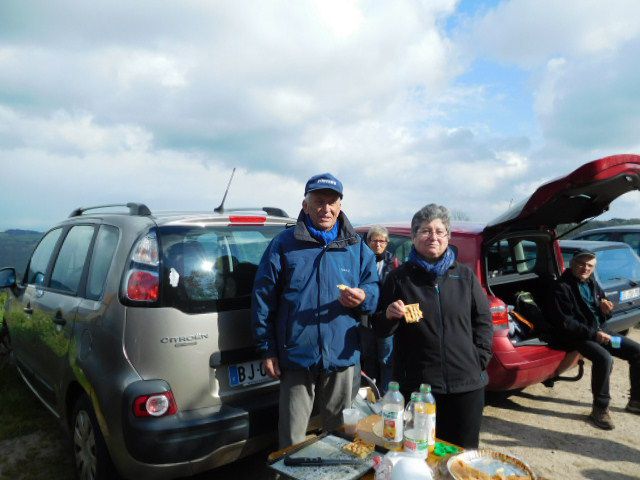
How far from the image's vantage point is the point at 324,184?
246 centimetres

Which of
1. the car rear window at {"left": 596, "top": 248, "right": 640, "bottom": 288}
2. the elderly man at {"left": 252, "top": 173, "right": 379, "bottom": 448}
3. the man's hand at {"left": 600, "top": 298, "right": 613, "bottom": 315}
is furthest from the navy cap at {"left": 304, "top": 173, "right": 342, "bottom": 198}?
the car rear window at {"left": 596, "top": 248, "right": 640, "bottom": 288}

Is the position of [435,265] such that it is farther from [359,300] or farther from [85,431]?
[85,431]

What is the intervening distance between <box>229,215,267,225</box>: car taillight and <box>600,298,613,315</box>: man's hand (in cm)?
358

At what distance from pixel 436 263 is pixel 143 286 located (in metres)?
1.60

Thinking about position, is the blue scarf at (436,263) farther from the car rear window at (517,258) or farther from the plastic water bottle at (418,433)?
the car rear window at (517,258)

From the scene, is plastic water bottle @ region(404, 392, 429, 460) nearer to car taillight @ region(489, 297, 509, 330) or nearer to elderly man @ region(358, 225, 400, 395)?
car taillight @ region(489, 297, 509, 330)

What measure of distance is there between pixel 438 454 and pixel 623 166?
2526 mm

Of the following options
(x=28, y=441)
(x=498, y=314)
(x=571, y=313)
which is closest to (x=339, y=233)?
(x=498, y=314)

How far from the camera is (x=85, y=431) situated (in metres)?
2.63

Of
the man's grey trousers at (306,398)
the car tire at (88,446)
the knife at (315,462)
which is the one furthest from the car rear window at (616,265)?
the car tire at (88,446)

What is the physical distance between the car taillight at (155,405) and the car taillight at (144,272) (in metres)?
0.49

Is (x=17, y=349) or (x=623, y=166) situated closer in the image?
(x=623, y=166)

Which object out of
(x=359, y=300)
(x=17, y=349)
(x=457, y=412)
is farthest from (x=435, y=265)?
(x=17, y=349)

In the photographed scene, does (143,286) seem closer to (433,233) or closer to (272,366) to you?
(272,366)
